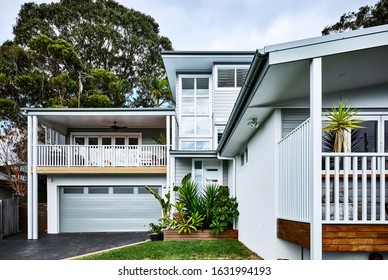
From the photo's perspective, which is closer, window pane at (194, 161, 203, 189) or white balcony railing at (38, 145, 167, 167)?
window pane at (194, 161, 203, 189)

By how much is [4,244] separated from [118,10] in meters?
6.86

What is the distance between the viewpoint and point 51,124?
11.9 m

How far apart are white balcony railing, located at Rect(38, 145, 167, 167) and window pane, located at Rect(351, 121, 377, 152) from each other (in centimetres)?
739

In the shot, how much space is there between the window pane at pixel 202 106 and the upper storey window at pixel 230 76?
0.79 m

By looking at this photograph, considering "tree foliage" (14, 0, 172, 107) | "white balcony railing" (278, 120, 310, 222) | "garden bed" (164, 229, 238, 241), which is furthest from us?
"garden bed" (164, 229, 238, 241)

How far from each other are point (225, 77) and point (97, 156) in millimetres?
4963

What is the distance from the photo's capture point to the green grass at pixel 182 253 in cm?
602

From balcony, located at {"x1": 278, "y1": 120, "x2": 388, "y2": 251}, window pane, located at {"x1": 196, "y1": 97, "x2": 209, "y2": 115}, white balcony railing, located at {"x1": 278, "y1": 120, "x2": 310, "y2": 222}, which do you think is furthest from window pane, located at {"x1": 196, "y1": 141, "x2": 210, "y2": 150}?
balcony, located at {"x1": 278, "y1": 120, "x2": 388, "y2": 251}

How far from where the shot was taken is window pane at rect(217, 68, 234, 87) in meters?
10.9

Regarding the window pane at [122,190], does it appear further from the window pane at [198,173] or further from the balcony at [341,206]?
the balcony at [341,206]

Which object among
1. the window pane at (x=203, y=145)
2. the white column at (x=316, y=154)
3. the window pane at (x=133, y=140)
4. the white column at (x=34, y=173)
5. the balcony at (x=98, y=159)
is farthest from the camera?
the window pane at (x=133, y=140)

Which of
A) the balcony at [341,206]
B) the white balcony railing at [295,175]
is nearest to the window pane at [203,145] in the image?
the white balcony railing at [295,175]

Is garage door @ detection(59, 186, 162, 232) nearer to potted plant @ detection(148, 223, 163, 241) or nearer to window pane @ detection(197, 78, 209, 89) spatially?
potted plant @ detection(148, 223, 163, 241)
